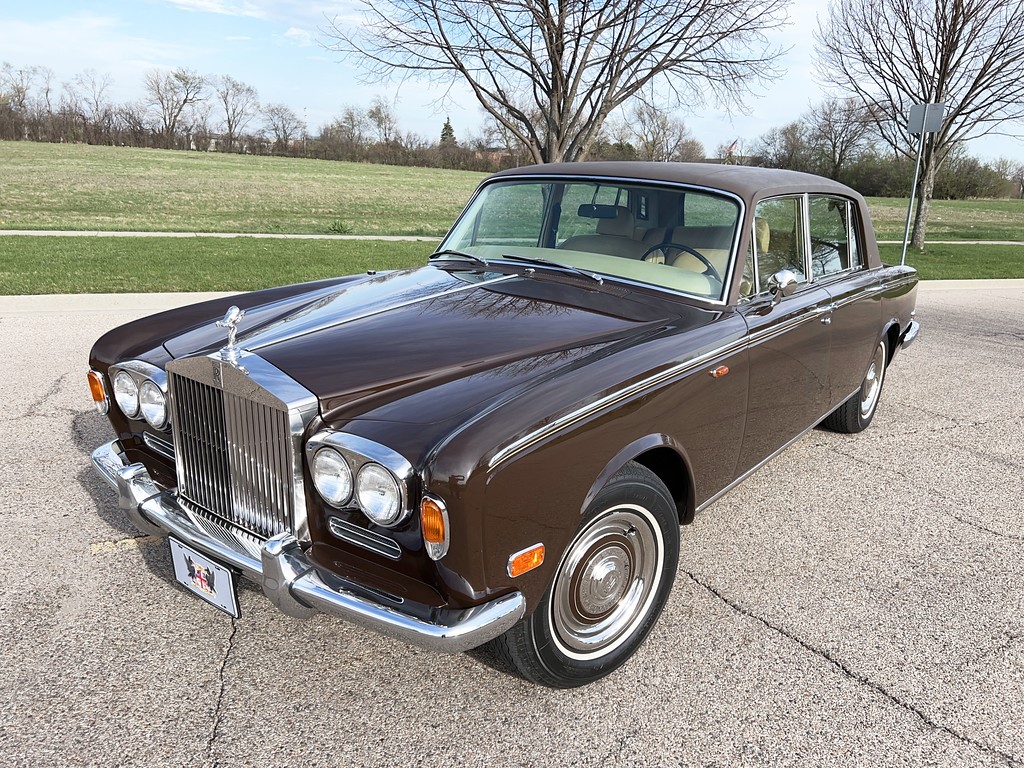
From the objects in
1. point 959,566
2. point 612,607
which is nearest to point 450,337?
point 612,607

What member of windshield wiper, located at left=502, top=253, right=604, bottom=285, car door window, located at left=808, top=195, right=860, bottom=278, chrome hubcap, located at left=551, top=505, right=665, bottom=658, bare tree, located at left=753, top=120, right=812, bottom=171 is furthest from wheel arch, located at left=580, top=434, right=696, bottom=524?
bare tree, located at left=753, top=120, right=812, bottom=171

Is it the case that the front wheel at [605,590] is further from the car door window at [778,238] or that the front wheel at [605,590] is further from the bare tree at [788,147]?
the bare tree at [788,147]

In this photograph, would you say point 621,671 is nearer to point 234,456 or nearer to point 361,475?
point 361,475

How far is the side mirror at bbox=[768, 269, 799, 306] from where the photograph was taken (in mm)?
3379

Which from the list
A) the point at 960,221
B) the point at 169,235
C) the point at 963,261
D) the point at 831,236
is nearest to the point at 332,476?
the point at 831,236

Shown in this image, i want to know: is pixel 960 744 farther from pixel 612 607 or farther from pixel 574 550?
pixel 574 550

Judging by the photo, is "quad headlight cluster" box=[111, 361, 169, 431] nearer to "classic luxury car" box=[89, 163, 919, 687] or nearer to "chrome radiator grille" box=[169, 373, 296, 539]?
"classic luxury car" box=[89, 163, 919, 687]

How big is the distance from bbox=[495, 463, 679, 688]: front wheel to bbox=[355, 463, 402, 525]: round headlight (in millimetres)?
559

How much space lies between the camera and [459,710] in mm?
2467

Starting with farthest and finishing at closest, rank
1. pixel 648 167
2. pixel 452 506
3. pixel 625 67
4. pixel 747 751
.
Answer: pixel 625 67, pixel 648 167, pixel 747 751, pixel 452 506

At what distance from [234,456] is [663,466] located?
1.52m

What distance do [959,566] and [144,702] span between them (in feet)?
11.0

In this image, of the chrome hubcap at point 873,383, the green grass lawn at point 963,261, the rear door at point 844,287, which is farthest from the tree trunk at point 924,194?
the rear door at point 844,287

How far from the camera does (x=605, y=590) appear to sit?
2.61 metres
